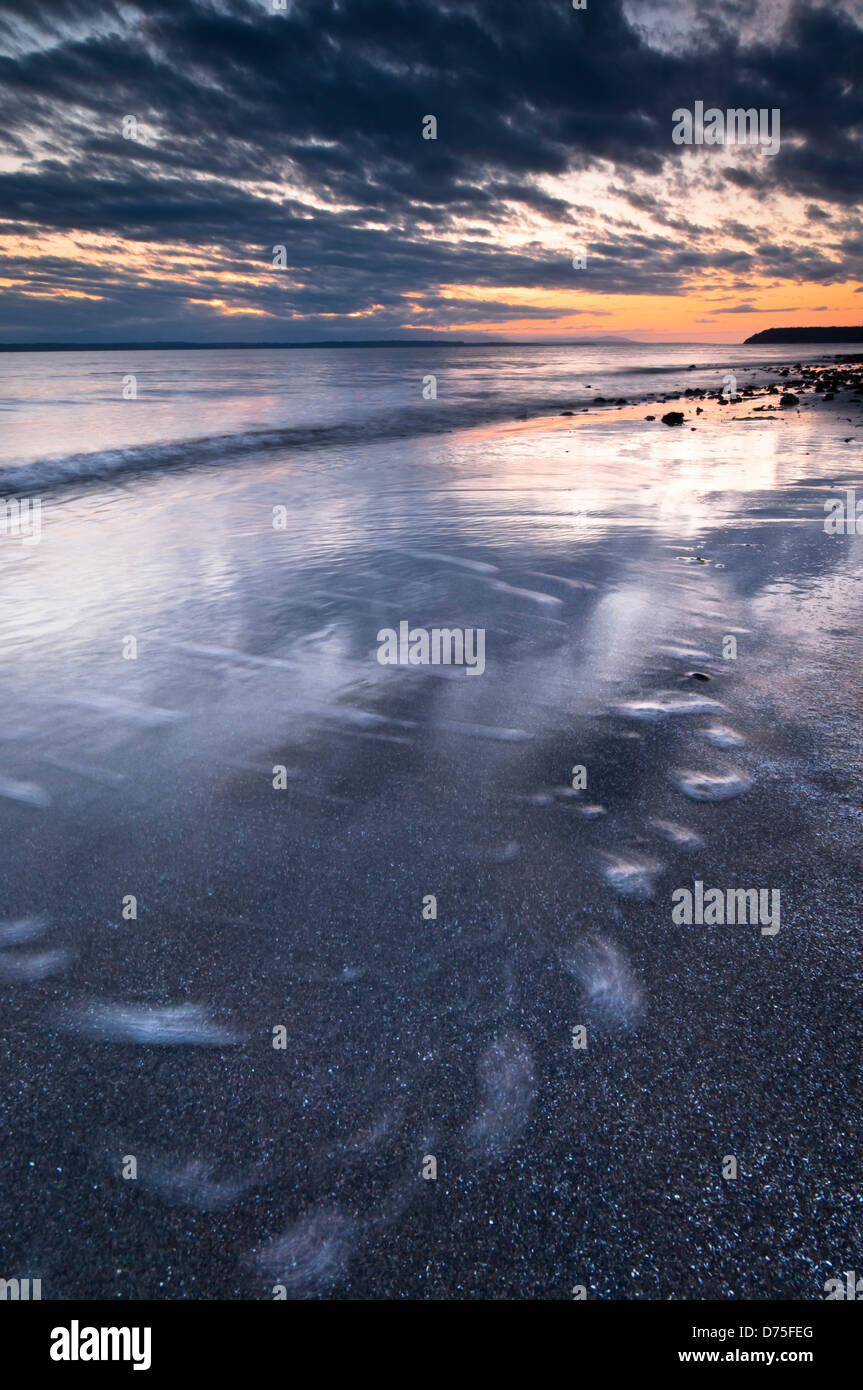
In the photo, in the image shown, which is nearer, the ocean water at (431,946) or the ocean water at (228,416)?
the ocean water at (431,946)

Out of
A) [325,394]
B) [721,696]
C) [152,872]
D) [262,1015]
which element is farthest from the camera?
[325,394]

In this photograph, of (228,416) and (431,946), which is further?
(228,416)

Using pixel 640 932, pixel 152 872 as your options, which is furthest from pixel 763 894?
pixel 152 872

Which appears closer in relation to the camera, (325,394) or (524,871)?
(524,871)

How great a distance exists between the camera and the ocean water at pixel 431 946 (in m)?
1.78

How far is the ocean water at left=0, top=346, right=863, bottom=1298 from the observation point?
5.82 feet

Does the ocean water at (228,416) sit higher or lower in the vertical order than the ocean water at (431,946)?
higher

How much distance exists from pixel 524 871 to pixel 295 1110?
1345 millimetres

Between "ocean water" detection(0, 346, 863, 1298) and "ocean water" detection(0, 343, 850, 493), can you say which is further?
"ocean water" detection(0, 343, 850, 493)

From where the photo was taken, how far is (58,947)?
2658 mm

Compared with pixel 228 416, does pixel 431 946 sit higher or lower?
lower

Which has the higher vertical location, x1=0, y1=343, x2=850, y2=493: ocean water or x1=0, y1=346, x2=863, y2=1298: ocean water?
x1=0, y1=343, x2=850, y2=493: ocean water

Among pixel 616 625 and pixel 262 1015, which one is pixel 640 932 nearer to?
pixel 262 1015

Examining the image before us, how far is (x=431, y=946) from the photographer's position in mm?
2609
